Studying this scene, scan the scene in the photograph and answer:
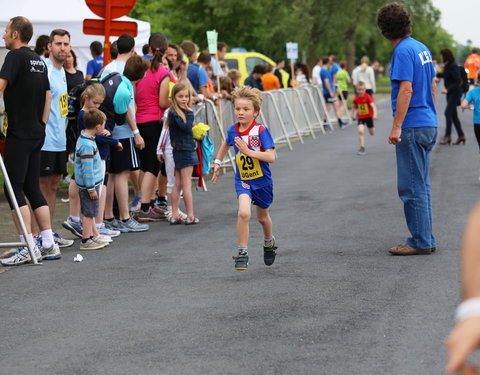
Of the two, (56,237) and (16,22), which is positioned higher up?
(16,22)

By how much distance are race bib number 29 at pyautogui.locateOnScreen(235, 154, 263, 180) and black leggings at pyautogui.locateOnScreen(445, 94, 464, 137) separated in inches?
539

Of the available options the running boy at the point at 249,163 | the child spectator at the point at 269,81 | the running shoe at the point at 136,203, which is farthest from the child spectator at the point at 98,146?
the child spectator at the point at 269,81

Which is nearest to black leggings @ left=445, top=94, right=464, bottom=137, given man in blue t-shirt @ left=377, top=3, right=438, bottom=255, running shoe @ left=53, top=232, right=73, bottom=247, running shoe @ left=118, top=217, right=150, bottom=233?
running shoe @ left=118, top=217, right=150, bottom=233

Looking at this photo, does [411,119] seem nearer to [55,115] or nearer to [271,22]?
[55,115]

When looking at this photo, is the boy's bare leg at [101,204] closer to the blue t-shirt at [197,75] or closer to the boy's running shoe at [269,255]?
the boy's running shoe at [269,255]

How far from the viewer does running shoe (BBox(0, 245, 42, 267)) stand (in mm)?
8297

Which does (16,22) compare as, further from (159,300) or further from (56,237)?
(159,300)

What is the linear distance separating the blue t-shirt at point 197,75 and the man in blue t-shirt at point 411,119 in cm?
633

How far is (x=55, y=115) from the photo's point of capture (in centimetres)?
923

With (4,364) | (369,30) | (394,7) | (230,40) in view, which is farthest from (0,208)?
(369,30)

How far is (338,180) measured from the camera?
573 inches

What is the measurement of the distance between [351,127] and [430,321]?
75.7 ft

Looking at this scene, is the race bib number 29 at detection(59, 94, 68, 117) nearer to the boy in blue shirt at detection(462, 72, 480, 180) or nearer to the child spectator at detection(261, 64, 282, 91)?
the boy in blue shirt at detection(462, 72, 480, 180)

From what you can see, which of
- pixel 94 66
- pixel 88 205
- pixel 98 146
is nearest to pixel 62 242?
pixel 88 205
